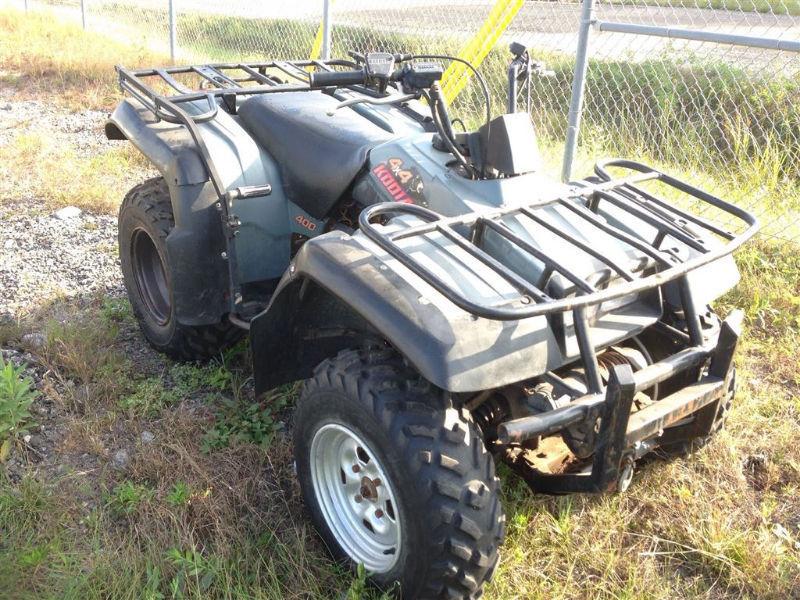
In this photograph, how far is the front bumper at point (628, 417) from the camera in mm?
2162

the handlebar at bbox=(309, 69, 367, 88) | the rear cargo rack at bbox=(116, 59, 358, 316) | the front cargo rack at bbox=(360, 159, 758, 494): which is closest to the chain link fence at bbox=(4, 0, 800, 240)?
the handlebar at bbox=(309, 69, 367, 88)

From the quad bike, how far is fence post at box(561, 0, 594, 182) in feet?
5.33

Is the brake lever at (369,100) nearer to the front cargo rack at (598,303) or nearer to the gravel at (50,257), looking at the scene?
the front cargo rack at (598,303)

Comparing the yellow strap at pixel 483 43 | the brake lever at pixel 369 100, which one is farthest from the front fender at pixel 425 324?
the yellow strap at pixel 483 43

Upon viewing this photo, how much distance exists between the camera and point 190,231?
3.37 meters

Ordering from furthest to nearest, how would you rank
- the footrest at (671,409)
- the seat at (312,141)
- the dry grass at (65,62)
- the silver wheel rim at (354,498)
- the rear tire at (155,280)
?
the dry grass at (65,62), the rear tire at (155,280), the seat at (312,141), the silver wheel rim at (354,498), the footrest at (671,409)

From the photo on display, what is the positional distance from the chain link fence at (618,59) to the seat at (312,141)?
94 cm

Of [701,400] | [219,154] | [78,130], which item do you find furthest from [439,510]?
[78,130]

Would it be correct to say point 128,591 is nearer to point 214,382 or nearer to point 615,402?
point 214,382

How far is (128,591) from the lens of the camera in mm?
2463

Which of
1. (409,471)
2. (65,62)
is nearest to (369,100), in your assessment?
(409,471)

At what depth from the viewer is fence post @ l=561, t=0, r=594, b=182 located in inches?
186

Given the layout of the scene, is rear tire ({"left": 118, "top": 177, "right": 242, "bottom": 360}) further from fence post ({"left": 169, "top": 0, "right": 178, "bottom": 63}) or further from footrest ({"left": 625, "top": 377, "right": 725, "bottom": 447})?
fence post ({"left": 169, "top": 0, "right": 178, "bottom": 63})

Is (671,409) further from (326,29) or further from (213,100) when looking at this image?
(326,29)
